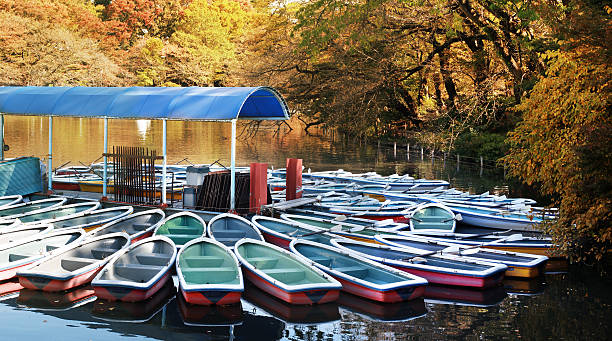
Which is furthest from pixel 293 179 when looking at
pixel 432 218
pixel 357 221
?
pixel 432 218

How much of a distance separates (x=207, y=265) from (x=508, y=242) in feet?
23.5

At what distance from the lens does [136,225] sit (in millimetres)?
16766

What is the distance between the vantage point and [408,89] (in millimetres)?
46688

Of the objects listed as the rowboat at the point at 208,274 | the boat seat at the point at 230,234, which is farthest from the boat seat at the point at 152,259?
the boat seat at the point at 230,234

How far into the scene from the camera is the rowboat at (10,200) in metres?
18.3

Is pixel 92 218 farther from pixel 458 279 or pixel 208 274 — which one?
pixel 458 279

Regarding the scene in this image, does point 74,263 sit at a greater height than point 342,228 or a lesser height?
lesser

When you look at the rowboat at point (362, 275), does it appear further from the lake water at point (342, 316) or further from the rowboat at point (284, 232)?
the rowboat at point (284, 232)

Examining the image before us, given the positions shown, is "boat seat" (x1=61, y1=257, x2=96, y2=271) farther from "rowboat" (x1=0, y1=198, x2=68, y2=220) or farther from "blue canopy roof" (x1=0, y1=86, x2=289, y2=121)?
"blue canopy roof" (x1=0, y1=86, x2=289, y2=121)

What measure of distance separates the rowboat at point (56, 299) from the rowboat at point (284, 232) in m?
4.56

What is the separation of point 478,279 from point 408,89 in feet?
113

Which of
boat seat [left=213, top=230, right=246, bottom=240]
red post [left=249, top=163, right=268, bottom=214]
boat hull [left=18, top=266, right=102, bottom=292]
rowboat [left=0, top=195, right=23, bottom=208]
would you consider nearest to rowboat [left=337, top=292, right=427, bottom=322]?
boat seat [left=213, top=230, right=246, bottom=240]

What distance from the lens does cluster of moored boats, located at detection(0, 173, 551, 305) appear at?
12.4 m

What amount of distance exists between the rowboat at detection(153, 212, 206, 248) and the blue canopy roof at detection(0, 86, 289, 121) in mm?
2431
